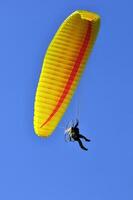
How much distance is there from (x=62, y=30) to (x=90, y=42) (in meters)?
1.49

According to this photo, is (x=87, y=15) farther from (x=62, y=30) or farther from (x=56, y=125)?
(x=56, y=125)

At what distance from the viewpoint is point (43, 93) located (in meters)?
41.8

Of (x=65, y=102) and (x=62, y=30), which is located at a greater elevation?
(x=62, y=30)

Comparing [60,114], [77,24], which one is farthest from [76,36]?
[60,114]

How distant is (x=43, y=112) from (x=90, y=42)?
3.80m

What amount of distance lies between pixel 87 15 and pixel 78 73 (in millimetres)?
4067

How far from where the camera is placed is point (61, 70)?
41.6 m

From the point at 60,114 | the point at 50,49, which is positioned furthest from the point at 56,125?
the point at 50,49

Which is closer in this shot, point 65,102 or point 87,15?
point 87,15

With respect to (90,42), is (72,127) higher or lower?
lower

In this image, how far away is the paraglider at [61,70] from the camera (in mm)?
41188

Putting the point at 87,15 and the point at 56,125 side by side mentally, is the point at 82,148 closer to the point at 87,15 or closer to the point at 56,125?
the point at 56,125

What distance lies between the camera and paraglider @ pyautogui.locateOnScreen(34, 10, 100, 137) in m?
41.2

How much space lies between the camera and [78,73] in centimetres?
4212
